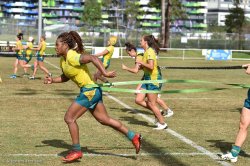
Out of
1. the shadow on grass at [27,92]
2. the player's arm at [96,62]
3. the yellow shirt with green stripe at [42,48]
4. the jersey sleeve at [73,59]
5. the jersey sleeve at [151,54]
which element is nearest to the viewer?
the player's arm at [96,62]

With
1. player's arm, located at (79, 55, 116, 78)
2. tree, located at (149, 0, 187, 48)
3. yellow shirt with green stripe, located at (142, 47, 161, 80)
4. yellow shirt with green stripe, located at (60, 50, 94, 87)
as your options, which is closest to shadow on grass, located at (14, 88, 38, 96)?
yellow shirt with green stripe, located at (142, 47, 161, 80)

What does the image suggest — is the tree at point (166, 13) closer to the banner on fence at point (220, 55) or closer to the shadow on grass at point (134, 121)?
the banner on fence at point (220, 55)

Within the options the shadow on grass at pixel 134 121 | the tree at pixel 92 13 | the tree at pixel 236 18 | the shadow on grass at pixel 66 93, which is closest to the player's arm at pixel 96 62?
the shadow on grass at pixel 134 121

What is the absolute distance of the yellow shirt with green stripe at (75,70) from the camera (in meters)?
7.68

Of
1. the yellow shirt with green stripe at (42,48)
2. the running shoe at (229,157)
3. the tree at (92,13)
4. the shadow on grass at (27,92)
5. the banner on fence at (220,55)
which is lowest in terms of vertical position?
the banner on fence at (220,55)

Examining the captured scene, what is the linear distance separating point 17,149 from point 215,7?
175217 millimetres

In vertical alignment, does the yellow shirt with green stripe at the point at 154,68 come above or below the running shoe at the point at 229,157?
above

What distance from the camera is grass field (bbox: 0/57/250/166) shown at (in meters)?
8.24

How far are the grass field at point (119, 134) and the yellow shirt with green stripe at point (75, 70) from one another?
1.20 meters

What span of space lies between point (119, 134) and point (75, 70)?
2.81 metres

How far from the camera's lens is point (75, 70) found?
777 cm

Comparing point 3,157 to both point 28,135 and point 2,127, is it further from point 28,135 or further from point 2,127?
point 2,127

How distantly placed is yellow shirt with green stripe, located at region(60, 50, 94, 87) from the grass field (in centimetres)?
120

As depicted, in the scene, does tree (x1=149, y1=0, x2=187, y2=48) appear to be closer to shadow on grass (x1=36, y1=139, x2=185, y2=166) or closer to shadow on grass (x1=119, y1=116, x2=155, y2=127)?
shadow on grass (x1=119, y1=116, x2=155, y2=127)
